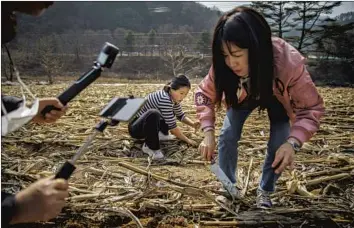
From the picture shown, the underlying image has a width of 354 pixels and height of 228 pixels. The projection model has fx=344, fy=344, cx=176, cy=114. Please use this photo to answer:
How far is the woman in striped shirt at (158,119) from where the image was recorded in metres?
3.28

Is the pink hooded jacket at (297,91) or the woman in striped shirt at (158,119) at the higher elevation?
the pink hooded jacket at (297,91)

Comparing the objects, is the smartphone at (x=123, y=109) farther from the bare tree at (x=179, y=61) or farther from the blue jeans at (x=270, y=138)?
the bare tree at (x=179, y=61)

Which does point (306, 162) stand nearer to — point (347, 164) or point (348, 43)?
point (347, 164)

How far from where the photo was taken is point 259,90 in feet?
6.09

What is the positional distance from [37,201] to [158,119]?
2.26m

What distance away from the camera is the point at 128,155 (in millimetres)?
3289

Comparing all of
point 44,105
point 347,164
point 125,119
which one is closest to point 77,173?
point 44,105

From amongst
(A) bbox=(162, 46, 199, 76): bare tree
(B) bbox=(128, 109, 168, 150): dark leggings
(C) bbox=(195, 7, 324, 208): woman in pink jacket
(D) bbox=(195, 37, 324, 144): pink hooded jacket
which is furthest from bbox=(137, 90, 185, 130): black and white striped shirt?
(A) bbox=(162, 46, 199, 76): bare tree

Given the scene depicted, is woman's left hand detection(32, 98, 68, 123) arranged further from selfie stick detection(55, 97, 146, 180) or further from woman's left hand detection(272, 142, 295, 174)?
woman's left hand detection(272, 142, 295, 174)

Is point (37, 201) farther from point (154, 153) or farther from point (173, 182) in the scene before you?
point (154, 153)

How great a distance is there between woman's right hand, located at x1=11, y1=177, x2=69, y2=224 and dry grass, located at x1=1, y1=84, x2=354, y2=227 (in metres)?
0.75

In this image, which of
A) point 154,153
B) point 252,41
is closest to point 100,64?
point 252,41

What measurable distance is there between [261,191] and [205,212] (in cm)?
40

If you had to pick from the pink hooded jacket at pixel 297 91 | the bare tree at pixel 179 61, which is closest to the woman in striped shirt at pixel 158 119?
the pink hooded jacket at pixel 297 91
